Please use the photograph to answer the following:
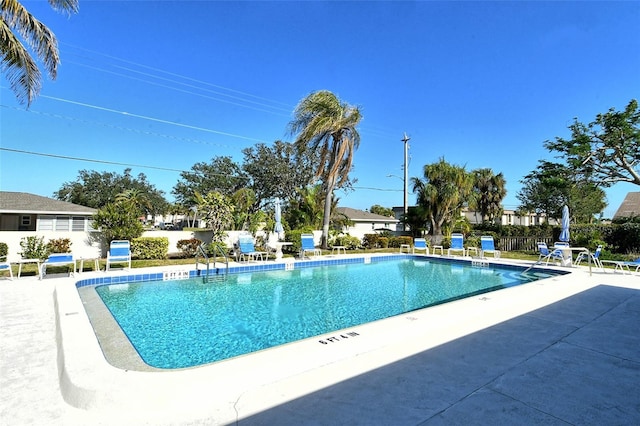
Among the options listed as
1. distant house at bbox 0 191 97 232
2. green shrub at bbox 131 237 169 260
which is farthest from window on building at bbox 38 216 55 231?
green shrub at bbox 131 237 169 260

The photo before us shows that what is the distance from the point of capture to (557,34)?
11930 mm

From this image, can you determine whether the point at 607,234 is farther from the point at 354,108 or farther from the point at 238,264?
the point at 238,264

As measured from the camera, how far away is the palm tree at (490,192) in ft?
103

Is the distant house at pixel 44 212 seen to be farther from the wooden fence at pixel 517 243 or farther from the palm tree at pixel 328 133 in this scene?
the wooden fence at pixel 517 243

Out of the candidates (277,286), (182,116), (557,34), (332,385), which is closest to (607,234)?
(557,34)

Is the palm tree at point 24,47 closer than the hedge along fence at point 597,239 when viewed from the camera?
Yes

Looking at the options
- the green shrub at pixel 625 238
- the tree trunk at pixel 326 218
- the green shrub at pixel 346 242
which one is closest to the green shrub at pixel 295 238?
the tree trunk at pixel 326 218

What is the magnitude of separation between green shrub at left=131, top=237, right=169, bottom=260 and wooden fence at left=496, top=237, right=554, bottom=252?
58.7 ft

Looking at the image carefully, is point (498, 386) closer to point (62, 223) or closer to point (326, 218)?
point (326, 218)

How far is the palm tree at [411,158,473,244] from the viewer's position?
21.0 m

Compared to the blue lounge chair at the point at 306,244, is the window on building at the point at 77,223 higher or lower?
higher

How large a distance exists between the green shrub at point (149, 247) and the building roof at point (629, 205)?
141 feet

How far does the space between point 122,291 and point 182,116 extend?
52.0 feet

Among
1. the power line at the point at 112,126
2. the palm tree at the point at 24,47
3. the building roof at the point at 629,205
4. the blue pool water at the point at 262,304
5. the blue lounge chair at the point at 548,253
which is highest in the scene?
the power line at the point at 112,126
